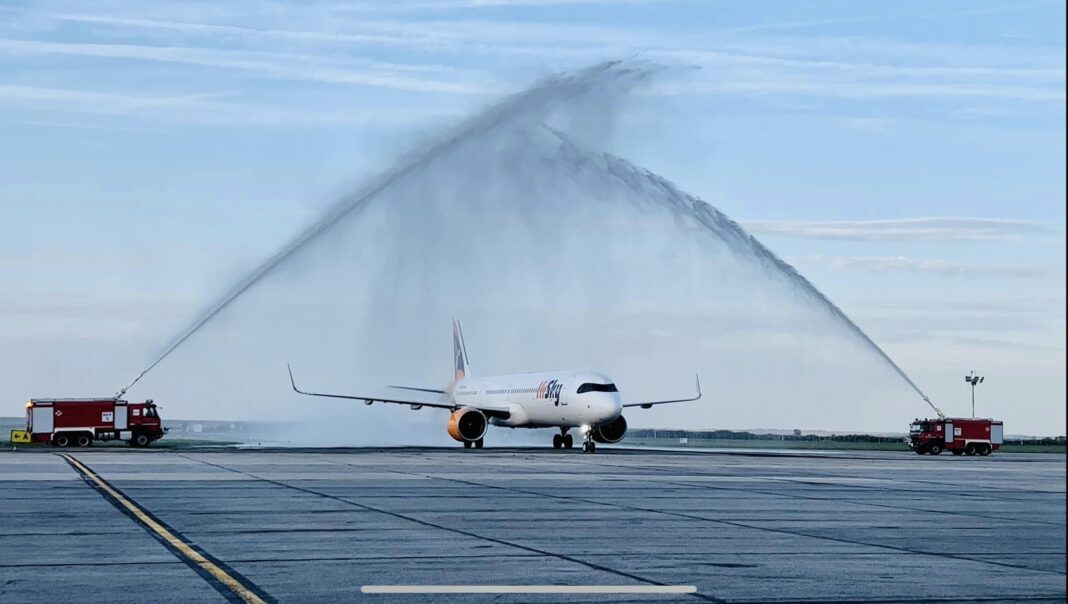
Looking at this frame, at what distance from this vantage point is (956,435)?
250 ft

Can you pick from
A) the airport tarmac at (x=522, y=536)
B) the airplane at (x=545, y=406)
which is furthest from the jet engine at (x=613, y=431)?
the airport tarmac at (x=522, y=536)

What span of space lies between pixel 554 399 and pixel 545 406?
1.57m

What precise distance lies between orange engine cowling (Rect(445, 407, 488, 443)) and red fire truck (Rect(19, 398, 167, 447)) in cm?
1624

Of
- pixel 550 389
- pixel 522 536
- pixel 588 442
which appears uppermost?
pixel 550 389

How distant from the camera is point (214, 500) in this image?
2720 centimetres

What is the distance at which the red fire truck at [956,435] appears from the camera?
2980 inches

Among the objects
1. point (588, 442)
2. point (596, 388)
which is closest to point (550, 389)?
point (588, 442)

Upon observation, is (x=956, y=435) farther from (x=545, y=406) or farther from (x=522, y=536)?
(x=522, y=536)

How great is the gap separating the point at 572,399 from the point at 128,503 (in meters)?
39.0

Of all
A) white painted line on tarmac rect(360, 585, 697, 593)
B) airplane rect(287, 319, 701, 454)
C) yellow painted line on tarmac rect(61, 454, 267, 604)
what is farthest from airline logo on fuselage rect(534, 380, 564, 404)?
white painted line on tarmac rect(360, 585, 697, 593)

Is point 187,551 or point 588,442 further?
point 588,442

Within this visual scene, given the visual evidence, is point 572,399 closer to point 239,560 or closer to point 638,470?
point 638,470

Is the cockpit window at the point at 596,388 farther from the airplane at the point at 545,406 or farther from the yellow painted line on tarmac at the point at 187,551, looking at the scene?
the yellow painted line on tarmac at the point at 187,551

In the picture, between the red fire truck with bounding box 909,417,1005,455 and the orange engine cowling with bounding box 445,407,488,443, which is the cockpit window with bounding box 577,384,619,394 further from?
the red fire truck with bounding box 909,417,1005,455
